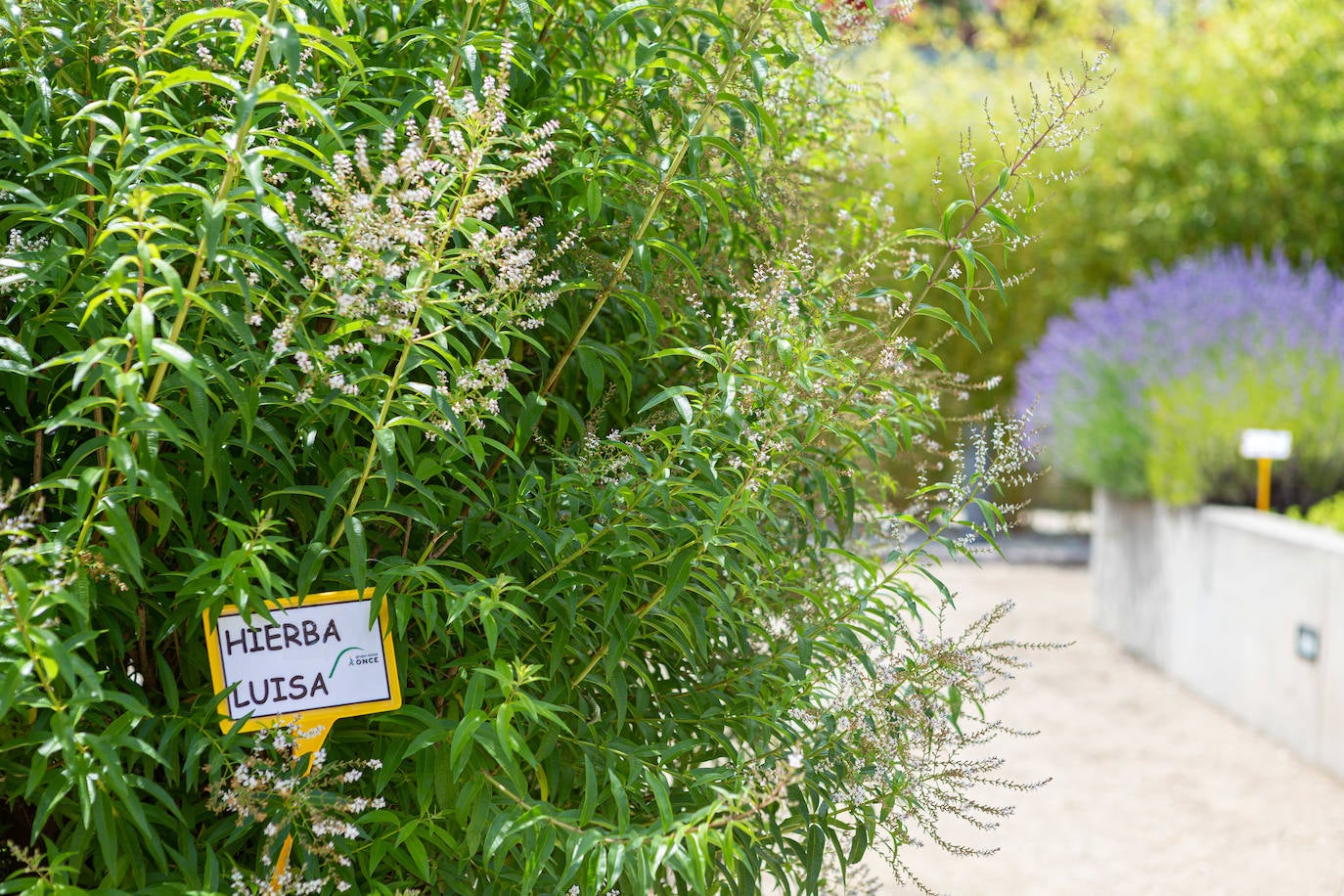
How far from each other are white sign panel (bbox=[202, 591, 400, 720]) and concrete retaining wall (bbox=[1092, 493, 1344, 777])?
12.8 feet

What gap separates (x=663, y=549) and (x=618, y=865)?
401 millimetres

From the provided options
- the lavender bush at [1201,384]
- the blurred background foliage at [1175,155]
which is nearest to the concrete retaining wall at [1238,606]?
the lavender bush at [1201,384]

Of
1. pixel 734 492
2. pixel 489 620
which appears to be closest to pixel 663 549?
pixel 734 492

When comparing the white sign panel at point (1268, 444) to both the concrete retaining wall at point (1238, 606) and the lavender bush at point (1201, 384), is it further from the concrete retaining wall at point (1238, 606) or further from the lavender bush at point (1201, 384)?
the lavender bush at point (1201, 384)

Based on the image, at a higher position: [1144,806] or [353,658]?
[353,658]

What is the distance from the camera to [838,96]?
7.95 ft

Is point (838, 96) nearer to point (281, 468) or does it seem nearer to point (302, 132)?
point (302, 132)

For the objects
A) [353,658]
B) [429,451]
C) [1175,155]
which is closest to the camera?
[353,658]

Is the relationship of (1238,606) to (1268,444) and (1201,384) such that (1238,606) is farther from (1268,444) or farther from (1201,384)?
(1201,384)

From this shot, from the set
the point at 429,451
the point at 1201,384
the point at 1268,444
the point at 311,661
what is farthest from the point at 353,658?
the point at 1201,384

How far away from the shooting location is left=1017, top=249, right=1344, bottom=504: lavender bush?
5.69m

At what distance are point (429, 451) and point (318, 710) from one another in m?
0.36

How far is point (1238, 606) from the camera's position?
519 cm

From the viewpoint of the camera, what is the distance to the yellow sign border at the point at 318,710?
1489 millimetres
